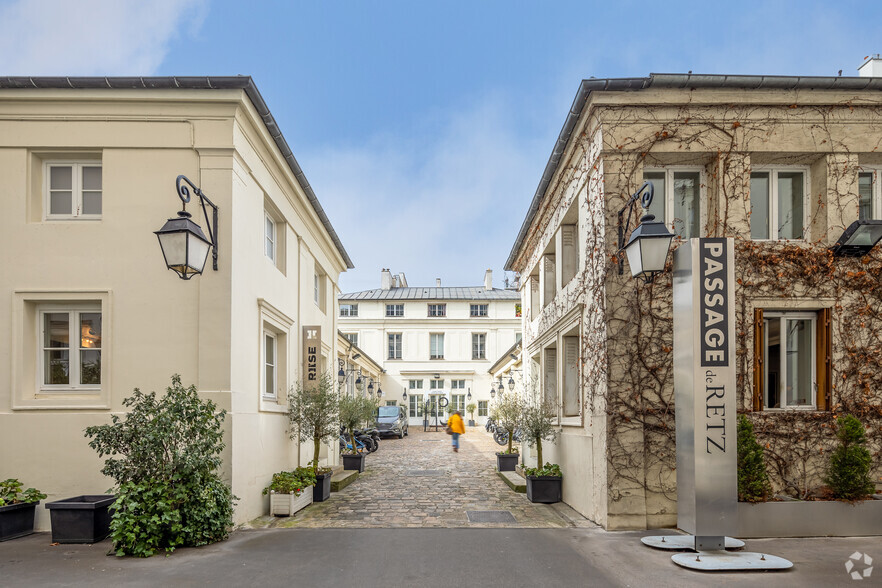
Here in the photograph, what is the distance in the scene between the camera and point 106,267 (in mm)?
8078

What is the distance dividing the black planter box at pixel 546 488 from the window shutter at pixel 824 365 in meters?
4.23

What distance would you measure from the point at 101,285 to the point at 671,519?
7.77 metres

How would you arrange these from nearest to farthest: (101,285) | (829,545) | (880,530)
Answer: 1. (829,545)
2. (880,530)
3. (101,285)

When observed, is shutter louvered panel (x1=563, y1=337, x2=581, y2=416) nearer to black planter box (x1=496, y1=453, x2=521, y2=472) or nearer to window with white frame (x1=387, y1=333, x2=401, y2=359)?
black planter box (x1=496, y1=453, x2=521, y2=472)

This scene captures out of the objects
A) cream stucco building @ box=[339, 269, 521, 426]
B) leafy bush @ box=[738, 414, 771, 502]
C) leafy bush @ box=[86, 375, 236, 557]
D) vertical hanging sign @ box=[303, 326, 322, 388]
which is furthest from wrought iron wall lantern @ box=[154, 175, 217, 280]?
cream stucco building @ box=[339, 269, 521, 426]

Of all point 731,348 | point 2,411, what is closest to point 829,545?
point 731,348

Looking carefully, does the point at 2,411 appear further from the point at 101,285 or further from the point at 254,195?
the point at 254,195

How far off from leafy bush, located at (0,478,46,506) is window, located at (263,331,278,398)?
3448mm

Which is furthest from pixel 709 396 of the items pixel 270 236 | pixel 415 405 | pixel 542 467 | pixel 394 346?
pixel 394 346

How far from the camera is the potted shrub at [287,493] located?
9250 mm

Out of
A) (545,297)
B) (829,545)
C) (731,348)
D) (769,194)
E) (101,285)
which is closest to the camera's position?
(731,348)

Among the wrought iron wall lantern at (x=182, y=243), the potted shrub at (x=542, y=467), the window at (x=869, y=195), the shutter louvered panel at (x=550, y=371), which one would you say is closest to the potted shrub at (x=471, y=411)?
the shutter louvered panel at (x=550, y=371)

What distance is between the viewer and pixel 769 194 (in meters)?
8.79

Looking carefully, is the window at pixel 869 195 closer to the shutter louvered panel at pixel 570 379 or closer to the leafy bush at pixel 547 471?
the shutter louvered panel at pixel 570 379
